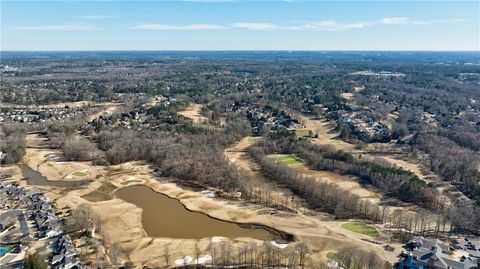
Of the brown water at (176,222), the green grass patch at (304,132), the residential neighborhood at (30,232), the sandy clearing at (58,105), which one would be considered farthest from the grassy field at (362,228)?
the sandy clearing at (58,105)

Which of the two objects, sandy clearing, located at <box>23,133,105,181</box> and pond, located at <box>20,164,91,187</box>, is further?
sandy clearing, located at <box>23,133,105,181</box>

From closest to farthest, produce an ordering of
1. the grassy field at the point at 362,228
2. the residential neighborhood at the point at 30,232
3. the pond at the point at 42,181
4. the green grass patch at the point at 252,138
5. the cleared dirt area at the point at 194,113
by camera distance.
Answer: the residential neighborhood at the point at 30,232, the grassy field at the point at 362,228, the pond at the point at 42,181, the green grass patch at the point at 252,138, the cleared dirt area at the point at 194,113

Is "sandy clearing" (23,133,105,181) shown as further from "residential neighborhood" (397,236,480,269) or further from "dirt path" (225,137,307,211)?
"residential neighborhood" (397,236,480,269)

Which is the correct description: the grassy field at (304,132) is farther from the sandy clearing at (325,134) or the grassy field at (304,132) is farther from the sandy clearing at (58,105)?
the sandy clearing at (58,105)

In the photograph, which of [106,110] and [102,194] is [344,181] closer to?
[102,194]

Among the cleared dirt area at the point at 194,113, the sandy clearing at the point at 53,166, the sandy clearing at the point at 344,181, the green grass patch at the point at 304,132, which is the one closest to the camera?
the sandy clearing at the point at 344,181

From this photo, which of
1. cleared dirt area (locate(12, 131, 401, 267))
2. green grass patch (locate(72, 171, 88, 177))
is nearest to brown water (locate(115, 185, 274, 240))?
cleared dirt area (locate(12, 131, 401, 267))

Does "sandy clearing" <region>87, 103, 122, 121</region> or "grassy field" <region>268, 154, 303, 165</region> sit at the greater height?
"sandy clearing" <region>87, 103, 122, 121</region>
